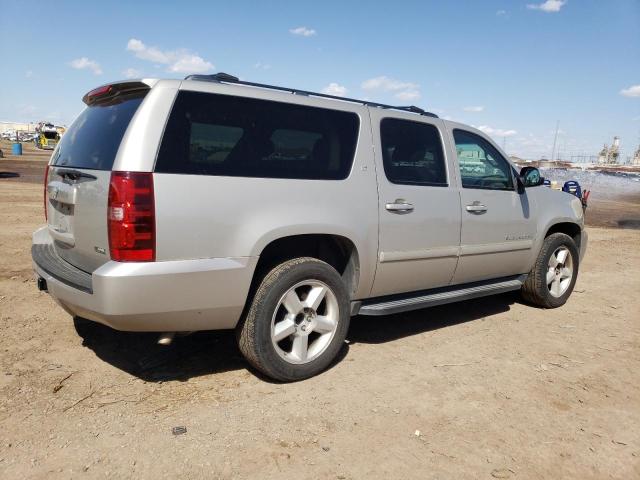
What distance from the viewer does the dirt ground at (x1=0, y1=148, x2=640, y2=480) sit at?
2551 millimetres

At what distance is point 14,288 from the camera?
17.0 feet

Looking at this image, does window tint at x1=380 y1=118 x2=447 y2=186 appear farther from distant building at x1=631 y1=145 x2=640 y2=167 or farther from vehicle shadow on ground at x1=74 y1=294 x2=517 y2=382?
distant building at x1=631 y1=145 x2=640 y2=167

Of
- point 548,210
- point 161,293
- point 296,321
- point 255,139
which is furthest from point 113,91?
point 548,210

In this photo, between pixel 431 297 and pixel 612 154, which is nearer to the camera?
pixel 431 297

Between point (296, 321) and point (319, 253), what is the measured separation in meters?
0.58

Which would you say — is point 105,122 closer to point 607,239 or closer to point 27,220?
point 27,220

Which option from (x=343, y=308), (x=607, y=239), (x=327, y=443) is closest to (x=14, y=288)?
(x=343, y=308)

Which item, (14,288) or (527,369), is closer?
(527,369)

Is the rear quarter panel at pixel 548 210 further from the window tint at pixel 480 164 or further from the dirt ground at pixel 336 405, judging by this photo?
the dirt ground at pixel 336 405

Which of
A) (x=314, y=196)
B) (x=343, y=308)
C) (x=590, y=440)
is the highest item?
(x=314, y=196)

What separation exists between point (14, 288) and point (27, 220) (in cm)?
492

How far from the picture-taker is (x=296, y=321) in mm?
3436

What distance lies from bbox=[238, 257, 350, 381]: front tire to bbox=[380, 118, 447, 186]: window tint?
101 cm

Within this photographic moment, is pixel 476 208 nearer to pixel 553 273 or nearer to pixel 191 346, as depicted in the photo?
pixel 553 273
